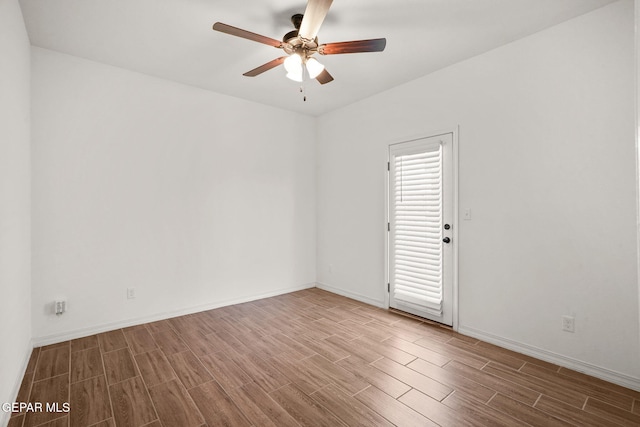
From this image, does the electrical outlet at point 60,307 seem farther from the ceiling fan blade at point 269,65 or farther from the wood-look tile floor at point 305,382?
the ceiling fan blade at point 269,65

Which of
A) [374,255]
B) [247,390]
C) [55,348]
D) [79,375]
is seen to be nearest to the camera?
[247,390]

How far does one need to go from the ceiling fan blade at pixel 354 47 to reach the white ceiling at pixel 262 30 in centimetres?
33

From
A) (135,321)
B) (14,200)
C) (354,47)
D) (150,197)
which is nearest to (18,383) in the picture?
(135,321)

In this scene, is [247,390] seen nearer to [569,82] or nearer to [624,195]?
[624,195]

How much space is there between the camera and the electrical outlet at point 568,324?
2447 millimetres

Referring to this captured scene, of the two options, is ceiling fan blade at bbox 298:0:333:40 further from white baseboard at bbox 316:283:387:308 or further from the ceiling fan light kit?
white baseboard at bbox 316:283:387:308

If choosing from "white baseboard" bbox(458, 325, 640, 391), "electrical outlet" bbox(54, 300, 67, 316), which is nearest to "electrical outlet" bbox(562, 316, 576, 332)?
"white baseboard" bbox(458, 325, 640, 391)

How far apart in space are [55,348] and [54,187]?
1.50 metres

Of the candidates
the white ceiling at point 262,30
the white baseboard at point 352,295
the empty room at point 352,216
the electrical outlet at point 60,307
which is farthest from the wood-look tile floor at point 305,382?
the white ceiling at point 262,30

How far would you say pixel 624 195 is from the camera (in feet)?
7.30

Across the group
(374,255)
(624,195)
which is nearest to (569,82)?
(624,195)

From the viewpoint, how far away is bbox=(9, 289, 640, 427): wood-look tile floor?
74.2 inches

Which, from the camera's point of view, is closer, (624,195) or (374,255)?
(624,195)

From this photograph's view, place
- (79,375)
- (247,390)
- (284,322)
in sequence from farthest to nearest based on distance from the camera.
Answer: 1. (284,322)
2. (79,375)
3. (247,390)
